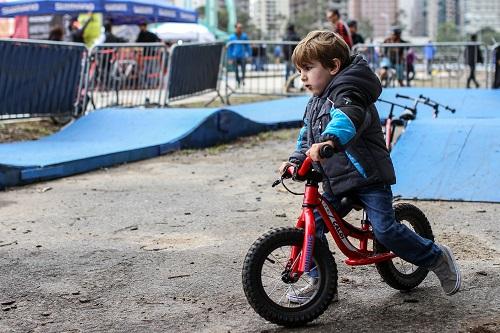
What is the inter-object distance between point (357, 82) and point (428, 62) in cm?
1733

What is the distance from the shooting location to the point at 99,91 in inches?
552

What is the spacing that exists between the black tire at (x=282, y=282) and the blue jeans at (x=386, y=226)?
137mm

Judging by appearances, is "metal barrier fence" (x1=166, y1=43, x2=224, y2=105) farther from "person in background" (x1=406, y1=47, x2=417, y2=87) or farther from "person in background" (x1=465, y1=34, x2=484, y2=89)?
"person in background" (x1=465, y1=34, x2=484, y2=89)

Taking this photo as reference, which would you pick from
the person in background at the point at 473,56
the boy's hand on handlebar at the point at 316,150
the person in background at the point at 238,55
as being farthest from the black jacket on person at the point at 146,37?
the boy's hand on handlebar at the point at 316,150

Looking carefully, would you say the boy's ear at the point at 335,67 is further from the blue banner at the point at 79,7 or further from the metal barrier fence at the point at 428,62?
the blue banner at the point at 79,7

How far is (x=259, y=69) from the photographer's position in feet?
63.6

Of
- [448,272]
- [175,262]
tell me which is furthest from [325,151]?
[175,262]

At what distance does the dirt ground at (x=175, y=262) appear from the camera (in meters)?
4.32

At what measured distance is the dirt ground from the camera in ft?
14.2

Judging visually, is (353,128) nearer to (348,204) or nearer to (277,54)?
(348,204)

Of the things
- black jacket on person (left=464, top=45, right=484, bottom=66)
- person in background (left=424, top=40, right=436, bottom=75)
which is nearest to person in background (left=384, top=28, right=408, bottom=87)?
person in background (left=424, top=40, right=436, bottom=75)

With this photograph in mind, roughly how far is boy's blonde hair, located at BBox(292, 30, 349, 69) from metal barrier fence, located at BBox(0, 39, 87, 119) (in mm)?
8523

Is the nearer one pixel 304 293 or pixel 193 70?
pixel 304 293

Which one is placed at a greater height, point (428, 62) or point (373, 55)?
point (373, 55)
